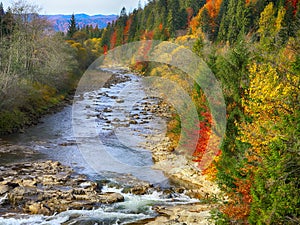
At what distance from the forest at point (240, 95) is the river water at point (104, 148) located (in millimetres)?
2648

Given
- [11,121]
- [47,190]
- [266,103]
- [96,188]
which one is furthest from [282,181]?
[11,121]

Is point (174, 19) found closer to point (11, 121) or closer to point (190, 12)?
point (190, 12)

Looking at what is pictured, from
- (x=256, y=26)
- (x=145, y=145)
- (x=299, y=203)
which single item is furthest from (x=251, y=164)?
(x=256, y=26)

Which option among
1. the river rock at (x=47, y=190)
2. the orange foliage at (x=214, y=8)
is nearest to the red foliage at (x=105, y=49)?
the orange foliage at (x=214, y=8)

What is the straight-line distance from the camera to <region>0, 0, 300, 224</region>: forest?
29.8ft

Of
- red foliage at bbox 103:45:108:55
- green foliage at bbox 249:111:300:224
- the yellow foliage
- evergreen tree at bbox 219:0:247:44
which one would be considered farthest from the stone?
red foliage at bbox 103:45:108:55

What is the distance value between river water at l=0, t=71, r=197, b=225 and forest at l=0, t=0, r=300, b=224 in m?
2.65

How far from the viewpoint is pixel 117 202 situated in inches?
701

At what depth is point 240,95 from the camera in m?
17.8

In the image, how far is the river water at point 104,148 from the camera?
632 inches

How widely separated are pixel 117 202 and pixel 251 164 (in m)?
8.68

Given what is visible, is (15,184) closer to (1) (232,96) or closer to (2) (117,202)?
(2) (117,202)

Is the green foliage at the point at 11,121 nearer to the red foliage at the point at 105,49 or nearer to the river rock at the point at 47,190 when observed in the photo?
the river rock at the point at 47,190

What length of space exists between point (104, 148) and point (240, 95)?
1326 centimetres
